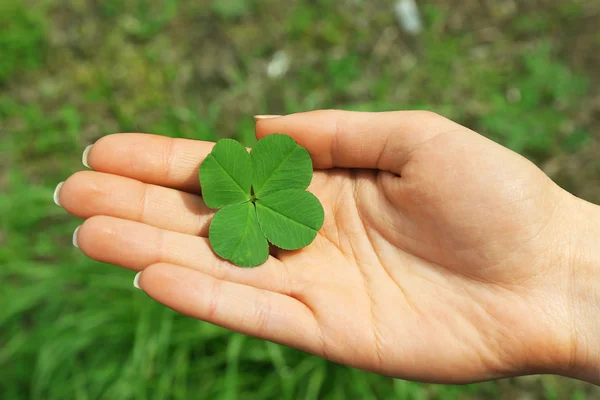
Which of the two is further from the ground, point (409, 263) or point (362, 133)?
point (362, 133)

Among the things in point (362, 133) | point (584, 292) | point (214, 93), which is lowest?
point (584, 292)

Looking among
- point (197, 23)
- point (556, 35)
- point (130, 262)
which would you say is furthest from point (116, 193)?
point (556, 35)

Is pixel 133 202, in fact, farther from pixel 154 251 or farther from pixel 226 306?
pixel 226 306

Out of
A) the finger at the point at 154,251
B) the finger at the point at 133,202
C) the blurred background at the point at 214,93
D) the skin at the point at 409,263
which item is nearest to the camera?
the skin at the point at 409,263

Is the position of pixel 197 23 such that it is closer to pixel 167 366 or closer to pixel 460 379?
pixel 167 366

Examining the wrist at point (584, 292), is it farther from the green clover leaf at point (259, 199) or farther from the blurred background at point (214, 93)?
the green clover leaf at point (259, 199)

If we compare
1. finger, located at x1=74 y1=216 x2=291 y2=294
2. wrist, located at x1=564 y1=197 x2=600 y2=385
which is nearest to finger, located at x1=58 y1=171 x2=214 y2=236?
finger, located at x1=74 y1=216 x2=291 y2=294

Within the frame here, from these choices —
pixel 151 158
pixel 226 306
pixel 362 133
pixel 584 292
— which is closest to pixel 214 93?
pixel 151 158

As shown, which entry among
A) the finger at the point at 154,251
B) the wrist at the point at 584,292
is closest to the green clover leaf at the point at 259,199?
the finger at the point at 154,251
